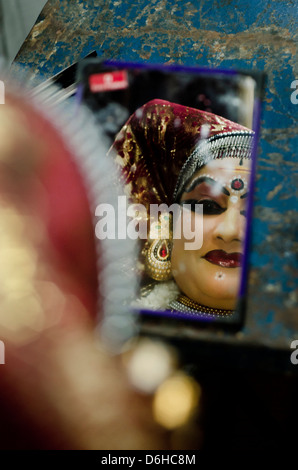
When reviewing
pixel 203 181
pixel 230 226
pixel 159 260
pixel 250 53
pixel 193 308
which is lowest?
pixel 193 308

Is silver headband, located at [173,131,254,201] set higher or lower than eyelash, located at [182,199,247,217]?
higher

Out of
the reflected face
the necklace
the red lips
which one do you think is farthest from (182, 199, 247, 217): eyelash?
the necklace

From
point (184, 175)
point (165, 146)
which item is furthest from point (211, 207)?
point (165, 146)

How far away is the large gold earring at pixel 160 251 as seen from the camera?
3.12ft

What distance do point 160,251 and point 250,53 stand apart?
63 cm

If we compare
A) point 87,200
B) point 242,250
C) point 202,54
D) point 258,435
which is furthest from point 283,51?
point 258,435

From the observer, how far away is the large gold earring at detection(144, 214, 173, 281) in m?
0.95

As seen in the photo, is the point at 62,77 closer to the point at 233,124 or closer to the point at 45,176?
the point at 233,124

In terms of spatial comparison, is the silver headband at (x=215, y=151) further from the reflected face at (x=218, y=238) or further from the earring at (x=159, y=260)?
the earring at (x=159, y=260)

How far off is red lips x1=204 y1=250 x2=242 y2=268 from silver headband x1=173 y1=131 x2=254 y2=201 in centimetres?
19

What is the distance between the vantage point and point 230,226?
888mm

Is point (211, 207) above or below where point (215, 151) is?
below

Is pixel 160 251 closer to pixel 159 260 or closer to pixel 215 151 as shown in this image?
pixel 159 260

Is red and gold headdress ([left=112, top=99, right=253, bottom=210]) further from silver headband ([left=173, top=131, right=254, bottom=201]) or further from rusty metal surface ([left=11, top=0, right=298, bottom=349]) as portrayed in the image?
rusty metal surface ([left=11, top=0, right=298, bottom=349])
